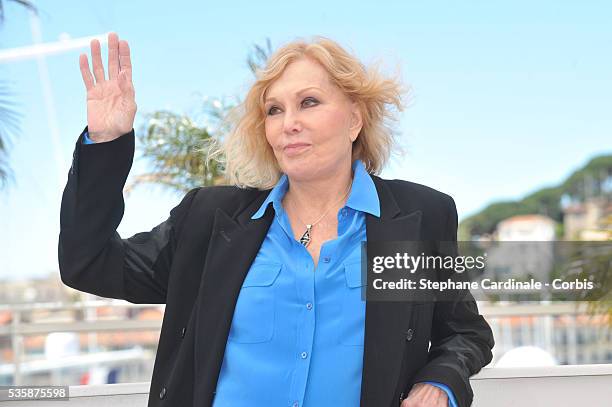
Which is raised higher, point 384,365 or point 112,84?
point 112,84

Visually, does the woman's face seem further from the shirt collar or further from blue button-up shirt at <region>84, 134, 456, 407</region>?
blue button-up shirt at <region>84, 134, 456, 407</region>

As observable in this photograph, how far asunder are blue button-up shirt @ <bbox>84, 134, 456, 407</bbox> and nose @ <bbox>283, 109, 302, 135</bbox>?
197 millimetres

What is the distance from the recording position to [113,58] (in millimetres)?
1104

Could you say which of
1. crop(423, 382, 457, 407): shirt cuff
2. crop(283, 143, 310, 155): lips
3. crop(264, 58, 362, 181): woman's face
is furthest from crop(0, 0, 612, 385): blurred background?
crop(423, 382, 457, 407): shirt cuff

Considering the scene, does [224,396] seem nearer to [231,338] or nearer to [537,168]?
[231,338]

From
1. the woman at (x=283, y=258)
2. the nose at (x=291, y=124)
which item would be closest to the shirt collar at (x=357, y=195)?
the woman at (x=283, y=258)

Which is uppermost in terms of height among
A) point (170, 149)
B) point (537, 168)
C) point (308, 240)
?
point (537, 168)

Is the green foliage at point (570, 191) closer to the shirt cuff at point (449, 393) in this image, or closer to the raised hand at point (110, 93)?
the shirt cuff at point (449, 393)

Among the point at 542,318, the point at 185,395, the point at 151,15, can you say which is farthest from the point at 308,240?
the point at 151,15

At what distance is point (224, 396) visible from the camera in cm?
111

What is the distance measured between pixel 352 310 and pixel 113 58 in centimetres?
53

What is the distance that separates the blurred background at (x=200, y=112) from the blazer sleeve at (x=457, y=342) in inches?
12.3

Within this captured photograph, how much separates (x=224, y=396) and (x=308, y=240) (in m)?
0.28

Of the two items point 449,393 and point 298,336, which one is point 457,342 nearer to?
point 449,393
